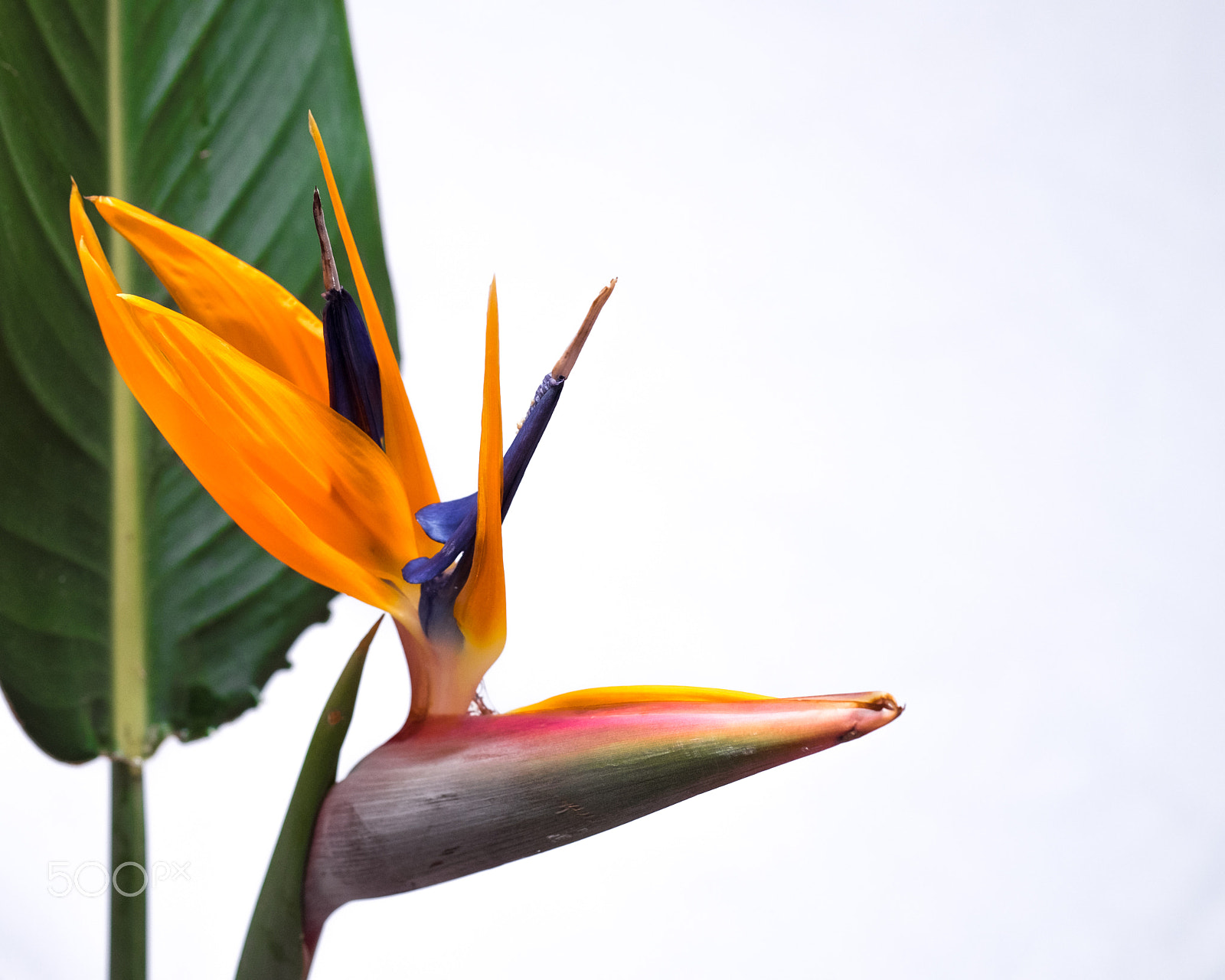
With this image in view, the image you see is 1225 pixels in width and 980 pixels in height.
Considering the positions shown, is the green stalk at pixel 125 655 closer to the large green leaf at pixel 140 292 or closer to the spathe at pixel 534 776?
the large green leaf at pixel 140 292

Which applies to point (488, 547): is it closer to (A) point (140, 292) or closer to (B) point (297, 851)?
(B) point (297, 851)

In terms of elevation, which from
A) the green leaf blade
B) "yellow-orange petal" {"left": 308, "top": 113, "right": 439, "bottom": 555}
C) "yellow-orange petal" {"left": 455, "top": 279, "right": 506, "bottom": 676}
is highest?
"yellow-orange petal" {"left": 308, "top": 113, "right": 439, "bottom": 555}

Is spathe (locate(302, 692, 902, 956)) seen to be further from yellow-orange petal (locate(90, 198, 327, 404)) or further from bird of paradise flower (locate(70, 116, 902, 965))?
yellow-orange petal (locate(90, 198, 327, 404))

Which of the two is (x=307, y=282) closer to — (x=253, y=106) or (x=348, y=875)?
(x=253, y=106)

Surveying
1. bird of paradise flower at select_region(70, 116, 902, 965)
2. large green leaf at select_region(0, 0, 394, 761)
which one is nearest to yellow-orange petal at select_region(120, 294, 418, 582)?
bird of paradise flower at select_region(70, 116, 902, 965)

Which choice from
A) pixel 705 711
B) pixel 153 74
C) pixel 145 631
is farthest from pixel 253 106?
pixel 705 711

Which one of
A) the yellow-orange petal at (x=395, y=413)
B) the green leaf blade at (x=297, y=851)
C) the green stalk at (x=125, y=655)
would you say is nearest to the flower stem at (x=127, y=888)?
the green stalk at (x=125, y=655)

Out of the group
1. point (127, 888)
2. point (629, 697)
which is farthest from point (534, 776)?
point (127, 888)
